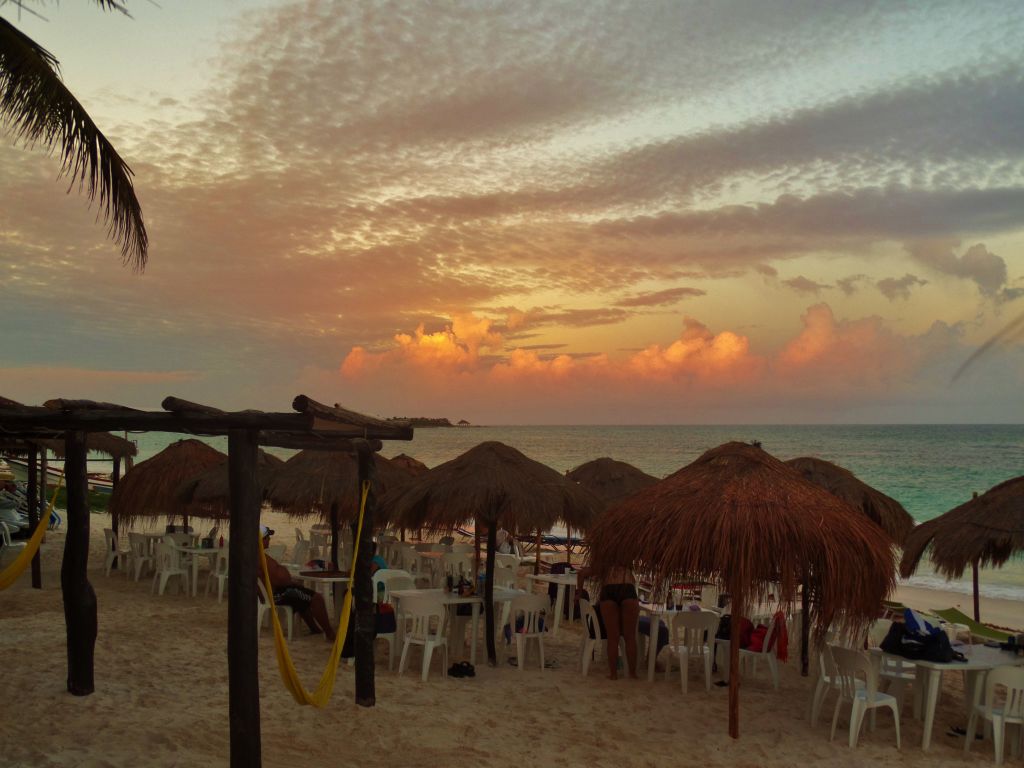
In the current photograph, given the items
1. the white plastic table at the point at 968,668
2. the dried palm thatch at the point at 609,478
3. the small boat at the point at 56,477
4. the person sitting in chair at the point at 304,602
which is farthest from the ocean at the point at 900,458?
the small boat at the point at 56,477

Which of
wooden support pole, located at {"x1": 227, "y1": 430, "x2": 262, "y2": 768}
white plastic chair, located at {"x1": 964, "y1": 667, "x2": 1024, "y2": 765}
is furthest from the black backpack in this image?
wooden support pole, located at {"x1": 227, "y1": 430, "x2": 262, "y2": 768}

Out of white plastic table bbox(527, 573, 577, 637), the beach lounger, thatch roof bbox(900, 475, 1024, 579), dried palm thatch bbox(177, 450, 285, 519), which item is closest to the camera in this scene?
thatch roof bbox(900, 475, 1024, 579)

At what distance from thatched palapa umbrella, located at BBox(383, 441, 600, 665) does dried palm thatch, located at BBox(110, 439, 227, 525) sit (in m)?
5.62

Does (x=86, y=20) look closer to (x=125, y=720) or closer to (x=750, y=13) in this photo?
(x=125, y=720)

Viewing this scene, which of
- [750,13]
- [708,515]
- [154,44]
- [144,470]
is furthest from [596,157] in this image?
[708,515]

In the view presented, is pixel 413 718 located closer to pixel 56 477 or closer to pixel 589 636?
pixel 589 636

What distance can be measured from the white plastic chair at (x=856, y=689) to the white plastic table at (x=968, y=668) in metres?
0.27

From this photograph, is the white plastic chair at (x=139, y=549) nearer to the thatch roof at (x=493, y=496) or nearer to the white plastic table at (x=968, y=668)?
the thatch roof at (x=493, y=496)

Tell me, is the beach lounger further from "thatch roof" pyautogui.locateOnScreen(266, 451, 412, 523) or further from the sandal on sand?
"thatch roof" pyautogui.locateOnScreen(266, 451, 412, 523)

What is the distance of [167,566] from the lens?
12.0 meters

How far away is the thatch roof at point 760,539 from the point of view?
607cm

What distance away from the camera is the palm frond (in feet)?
17.4

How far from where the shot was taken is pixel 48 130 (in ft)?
18.3

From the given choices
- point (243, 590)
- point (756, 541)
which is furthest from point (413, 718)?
point (756, 541)
